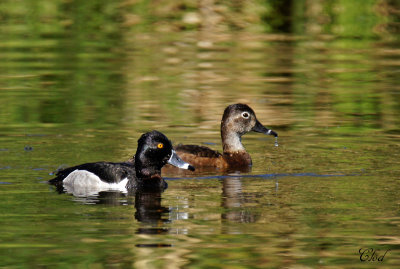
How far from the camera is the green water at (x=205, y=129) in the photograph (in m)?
10.3

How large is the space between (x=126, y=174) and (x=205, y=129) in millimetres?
4680

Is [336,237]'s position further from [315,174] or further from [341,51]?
[341,51]

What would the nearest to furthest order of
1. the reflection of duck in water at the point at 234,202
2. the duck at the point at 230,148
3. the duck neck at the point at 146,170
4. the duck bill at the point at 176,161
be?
1. the reflection of duck in water at the point at 234,202
2. the duck neck at the point at 146,170
3. the duck bill at the point at 176,161
4. the duck at the point at 230,148

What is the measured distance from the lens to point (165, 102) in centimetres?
2055

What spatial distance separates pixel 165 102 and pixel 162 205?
8.48 meters

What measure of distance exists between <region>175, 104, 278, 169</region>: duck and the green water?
1.23 ft

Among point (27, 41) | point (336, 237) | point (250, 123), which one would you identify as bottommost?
point (336, 237)

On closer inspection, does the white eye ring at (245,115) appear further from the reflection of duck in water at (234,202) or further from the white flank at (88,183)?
the white flank at (88,183)

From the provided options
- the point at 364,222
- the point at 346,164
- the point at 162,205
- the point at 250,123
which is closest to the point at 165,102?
the point at 250,123

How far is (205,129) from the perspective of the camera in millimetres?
17891

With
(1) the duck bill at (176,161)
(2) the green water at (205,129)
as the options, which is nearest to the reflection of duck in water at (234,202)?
(2) the green water at (205,129)

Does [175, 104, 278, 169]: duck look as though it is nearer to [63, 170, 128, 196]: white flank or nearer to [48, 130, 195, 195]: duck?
[48, 130, 195, 195]: duck

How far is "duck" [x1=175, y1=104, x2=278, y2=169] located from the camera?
14.9m

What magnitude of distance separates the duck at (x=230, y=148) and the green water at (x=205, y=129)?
1.23ft
